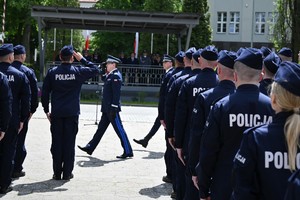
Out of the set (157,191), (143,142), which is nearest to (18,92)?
(157,191)

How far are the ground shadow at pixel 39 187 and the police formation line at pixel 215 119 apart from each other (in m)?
0.19

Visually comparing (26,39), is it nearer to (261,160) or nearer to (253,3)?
(253,3)

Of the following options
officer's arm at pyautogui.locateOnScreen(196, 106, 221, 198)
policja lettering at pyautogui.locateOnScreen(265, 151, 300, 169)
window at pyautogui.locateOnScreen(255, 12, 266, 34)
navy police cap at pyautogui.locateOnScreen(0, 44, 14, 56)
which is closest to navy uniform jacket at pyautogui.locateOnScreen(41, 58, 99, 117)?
navy police cap at pyautogui.locateOnScreen(0, 44, 14, 56)

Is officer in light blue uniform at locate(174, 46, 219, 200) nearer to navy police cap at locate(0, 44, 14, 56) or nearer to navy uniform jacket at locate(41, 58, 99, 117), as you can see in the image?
navy uniform jacket at locate(41, 58, 99, 117)

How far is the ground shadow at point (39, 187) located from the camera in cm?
752

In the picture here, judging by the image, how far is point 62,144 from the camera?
8.35 metres

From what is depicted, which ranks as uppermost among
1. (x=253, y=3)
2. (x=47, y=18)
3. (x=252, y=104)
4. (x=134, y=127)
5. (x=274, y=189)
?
(x=253, y=3)

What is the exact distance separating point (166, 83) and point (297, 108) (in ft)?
19.7

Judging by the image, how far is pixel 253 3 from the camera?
52531 millimetres

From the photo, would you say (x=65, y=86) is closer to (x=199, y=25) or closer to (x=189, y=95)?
(x=189, y=95)

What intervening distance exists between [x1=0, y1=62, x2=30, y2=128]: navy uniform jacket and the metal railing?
61.2 ft

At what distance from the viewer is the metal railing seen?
26.5 meters

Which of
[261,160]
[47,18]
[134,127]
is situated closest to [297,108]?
[261,160]

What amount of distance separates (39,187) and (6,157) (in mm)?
830
